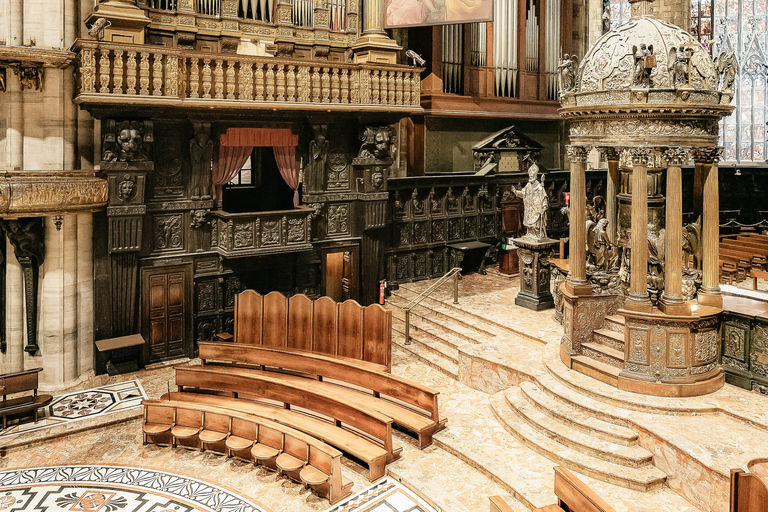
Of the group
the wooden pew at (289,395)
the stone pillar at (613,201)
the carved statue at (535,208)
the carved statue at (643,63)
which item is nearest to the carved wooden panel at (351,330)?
the wooden pew at (289,395)

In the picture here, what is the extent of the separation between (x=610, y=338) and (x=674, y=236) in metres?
1.78

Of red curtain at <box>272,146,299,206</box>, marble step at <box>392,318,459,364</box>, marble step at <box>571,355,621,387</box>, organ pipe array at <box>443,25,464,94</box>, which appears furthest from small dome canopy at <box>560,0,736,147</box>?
organ pipe array at <box>443,25,464,94</box>

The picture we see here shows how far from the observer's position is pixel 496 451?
318 inches

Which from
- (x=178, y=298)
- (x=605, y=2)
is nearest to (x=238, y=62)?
(x=178, y=298)

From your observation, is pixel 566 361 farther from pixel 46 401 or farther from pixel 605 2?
pixel 605 2

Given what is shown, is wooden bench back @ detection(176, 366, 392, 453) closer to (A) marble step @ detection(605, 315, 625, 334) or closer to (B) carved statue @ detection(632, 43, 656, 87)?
(A) marble step @ detection(605, 315, 625, 334)

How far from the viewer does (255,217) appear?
489 inches

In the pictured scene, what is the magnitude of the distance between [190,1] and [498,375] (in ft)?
29.9

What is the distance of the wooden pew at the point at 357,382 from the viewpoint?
854 cm

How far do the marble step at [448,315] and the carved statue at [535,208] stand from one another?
7.96 ft

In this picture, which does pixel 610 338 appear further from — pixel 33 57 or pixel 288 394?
pixel 33 57

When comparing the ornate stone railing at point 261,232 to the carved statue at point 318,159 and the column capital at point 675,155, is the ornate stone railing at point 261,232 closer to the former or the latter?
the carved statue at point 318,159

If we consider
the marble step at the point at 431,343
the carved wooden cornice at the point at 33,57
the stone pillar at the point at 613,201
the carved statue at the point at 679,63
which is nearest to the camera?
the carved statue at the point at 679,63

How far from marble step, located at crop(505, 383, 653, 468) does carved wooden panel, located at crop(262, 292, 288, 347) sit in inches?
164
